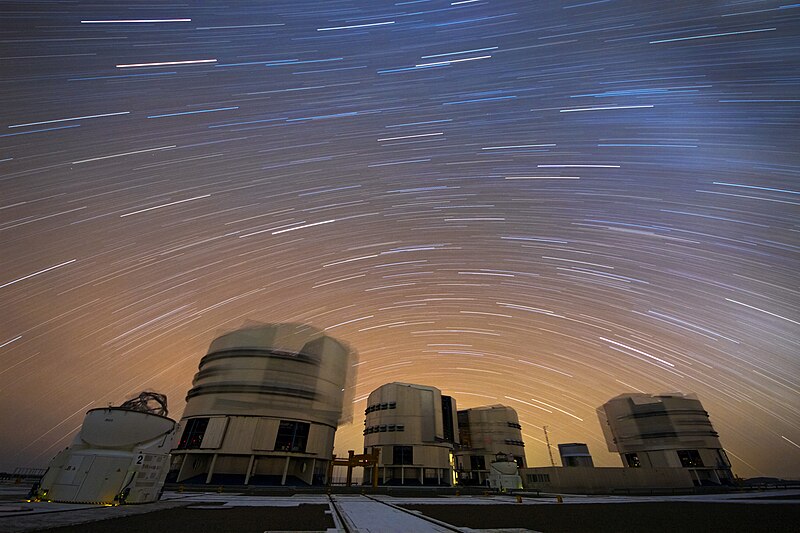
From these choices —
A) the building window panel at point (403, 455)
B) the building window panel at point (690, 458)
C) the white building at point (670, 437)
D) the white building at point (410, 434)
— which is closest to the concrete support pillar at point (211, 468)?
the white building at point (410, 434)

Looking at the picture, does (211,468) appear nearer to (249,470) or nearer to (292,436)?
(249,470)

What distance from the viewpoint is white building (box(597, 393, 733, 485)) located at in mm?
57719

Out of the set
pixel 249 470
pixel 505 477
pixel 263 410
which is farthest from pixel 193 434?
pixel 505 477

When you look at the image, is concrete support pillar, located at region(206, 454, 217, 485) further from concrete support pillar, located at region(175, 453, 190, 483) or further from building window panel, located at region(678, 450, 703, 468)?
building window panel, located at region(678, 450, 703, 468)

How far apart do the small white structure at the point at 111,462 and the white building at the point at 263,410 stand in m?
28.2

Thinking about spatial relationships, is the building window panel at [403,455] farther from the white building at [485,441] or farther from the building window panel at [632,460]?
the building window panel at [632,460]

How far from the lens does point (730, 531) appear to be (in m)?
6.20

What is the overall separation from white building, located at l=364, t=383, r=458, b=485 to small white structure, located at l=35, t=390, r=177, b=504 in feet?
150

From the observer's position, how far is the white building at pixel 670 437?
189 feet

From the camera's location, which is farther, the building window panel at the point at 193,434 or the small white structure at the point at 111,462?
the building window panel at the point at 193,434

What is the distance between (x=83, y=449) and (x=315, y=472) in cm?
3668

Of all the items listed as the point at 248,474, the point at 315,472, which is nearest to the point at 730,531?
the point at 248,474

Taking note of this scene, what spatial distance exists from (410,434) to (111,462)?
50.8 m

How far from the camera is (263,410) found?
138 ft
